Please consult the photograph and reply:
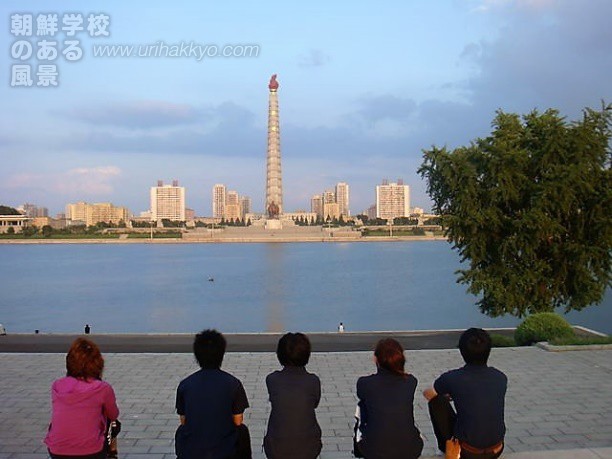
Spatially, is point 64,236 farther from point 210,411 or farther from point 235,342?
point 210,411

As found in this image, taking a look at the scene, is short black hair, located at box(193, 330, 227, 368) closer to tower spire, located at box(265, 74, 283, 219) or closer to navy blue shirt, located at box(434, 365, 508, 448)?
navy blue shirt, located at box(434, 365, 508, 448)

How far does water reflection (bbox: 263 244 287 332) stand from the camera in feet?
73.8

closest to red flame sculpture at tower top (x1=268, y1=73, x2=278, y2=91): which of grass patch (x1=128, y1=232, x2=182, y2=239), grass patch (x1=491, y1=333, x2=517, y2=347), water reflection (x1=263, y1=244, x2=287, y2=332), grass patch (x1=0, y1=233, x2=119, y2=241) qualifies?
grass patch (x1=128, y1=232, x2=182, y2=239)

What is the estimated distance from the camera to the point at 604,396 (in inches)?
265

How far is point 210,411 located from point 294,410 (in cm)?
46

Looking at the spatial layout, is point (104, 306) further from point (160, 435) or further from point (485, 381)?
point (485, 381)

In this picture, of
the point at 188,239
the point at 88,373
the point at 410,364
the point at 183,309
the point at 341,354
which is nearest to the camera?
the point at 88,373

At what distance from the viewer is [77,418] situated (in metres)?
3.28

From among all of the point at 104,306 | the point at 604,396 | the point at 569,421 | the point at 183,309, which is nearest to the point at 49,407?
the point at 569,421

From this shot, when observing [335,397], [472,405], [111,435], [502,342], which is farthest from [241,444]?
[502,342]

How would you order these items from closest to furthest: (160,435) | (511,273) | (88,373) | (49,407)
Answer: (88,373) < (160,435) < (49,407) < (511,273)

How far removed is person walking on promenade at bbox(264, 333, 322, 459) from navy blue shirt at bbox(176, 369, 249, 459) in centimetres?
22

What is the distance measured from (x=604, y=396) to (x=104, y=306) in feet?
81.6

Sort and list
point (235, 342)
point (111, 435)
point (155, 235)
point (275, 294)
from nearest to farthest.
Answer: point (111, 435), point (235, 342), point (275, 294), point (155, 235)
